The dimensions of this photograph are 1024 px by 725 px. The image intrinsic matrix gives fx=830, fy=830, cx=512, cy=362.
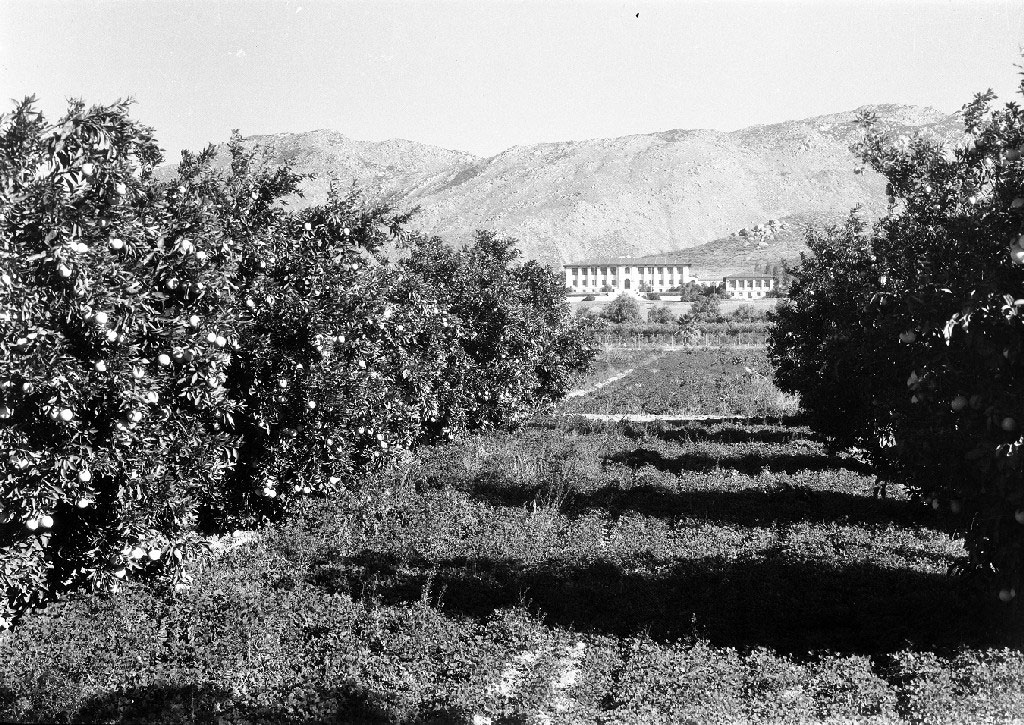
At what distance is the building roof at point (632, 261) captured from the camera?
13512cm

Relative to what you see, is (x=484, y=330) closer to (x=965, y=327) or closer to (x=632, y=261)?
(x=965, y=327)

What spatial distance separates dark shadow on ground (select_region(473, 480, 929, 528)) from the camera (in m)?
12.1

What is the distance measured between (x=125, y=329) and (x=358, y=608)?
3.19 metres

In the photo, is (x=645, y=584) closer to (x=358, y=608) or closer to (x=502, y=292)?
(x=358, y=608)

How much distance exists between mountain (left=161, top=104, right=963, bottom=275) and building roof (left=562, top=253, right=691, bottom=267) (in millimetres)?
2683

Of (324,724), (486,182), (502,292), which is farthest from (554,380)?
(486,182)

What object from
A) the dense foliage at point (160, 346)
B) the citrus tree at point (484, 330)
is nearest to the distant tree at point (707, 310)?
the citrus tree at point (484, 330)

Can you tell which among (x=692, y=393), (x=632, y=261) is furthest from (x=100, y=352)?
(x=632, y=261)

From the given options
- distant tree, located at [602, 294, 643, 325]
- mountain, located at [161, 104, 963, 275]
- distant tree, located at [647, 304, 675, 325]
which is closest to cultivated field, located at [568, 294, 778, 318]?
distant tree, located at [602, 294, 643, 325]

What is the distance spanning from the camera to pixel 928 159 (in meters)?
8.41

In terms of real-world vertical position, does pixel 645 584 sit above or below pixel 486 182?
below

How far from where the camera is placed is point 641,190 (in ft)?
541

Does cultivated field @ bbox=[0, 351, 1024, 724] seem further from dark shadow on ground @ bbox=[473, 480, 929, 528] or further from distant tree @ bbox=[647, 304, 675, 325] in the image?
distant tree @ bbox=[647, 304, 675, 325]

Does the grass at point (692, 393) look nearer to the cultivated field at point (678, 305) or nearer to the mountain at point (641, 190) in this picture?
the cultivated field at point (678, 305)
